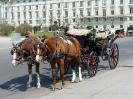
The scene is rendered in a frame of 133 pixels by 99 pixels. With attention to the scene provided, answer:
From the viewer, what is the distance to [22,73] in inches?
506

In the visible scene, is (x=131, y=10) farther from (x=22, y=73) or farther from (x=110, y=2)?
(x=22, y=73)

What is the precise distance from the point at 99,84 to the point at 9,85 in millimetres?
3055

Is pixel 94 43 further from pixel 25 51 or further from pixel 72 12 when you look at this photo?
pixel 72 12

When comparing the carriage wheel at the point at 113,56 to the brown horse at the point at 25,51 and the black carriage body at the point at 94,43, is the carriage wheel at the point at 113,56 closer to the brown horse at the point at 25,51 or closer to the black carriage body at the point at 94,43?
the black carriage body at the point at 94,43

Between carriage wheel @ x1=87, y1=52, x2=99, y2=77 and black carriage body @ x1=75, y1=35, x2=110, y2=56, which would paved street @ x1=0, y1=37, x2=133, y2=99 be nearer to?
carriage wheel @ x1=87, y1=52, x2=99, y2=77

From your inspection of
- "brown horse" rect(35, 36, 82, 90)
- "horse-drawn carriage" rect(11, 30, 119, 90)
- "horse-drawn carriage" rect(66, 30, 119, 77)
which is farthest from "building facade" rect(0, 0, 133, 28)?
"brown horse" rect(35, 36, 82, 90)

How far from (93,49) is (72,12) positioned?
119 meters

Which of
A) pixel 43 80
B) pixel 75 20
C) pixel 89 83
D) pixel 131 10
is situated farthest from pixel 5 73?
pixel 75 20

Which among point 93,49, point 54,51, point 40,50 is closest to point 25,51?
point 40,50

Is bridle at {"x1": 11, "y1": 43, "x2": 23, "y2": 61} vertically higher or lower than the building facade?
lower

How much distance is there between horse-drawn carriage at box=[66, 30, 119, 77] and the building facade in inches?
4125

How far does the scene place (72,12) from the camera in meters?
131

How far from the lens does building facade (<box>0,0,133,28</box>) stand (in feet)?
394

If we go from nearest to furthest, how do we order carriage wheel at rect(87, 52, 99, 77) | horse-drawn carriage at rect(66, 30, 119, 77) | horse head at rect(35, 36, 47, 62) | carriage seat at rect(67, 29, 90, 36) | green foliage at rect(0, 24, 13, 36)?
1. horse head at rect(35, 36, 47, 62)
2. carriage wheel at rect(87, 52, 99, 77)
3. horse-drawn carriage at rect(66, 30, 119, 77)
4. carriage seat at rect(67, 29, 90, 36)
5. green foliage at rect(0, 24, 13, 36)
